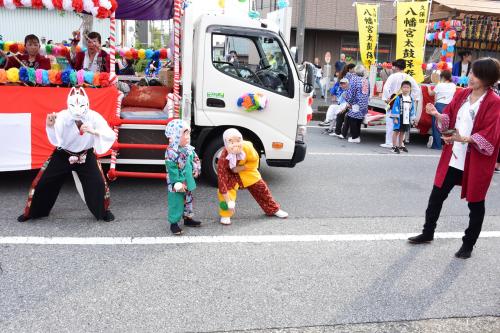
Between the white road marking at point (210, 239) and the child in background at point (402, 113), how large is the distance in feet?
15.5

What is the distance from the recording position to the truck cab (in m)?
5.88

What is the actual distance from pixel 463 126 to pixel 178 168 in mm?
2519

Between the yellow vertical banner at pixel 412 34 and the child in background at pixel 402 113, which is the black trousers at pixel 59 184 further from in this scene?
the yellow vertical banner at pixel 412 34

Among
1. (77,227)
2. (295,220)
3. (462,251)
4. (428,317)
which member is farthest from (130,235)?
(462,251)

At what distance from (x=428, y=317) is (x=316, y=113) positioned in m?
11.4

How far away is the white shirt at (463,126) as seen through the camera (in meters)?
4.05

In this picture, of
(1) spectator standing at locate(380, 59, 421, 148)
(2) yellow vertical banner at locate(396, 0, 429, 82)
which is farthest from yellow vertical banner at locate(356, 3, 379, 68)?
(1) spectator standing at locate(380, 59, 421, 148)

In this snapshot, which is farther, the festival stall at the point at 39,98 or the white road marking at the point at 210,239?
the festival stall at the point at 39,98

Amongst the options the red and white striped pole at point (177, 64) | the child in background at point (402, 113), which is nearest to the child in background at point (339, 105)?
the child in background at point (402, 113)

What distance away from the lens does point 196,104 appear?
5969mm

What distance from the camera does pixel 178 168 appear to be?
14.9 ft

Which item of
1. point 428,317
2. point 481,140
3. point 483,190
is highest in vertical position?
point 481,140

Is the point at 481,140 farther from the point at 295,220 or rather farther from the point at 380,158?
the point at 380,158

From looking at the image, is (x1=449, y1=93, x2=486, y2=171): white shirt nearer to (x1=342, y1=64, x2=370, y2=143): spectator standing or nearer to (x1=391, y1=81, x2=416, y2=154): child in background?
(x1=391, y1=81, x2=416, y2=154): child in background
